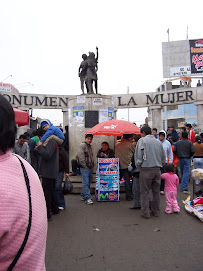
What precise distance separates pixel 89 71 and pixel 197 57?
24472mm

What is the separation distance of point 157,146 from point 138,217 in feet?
5.25

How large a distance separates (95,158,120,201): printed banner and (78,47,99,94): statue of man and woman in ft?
11.9

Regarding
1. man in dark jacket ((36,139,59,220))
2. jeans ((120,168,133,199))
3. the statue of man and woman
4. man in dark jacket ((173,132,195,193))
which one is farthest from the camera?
the statue of man and woman

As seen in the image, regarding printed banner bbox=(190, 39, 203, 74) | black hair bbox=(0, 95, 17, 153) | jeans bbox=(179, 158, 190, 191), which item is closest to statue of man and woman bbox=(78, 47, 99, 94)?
jeans bbox=(179, 158, 190, 191)

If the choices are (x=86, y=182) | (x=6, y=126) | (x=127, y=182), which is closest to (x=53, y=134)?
(x=86, y=182)

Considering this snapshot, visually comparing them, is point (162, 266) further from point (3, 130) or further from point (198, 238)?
point (3, 130)

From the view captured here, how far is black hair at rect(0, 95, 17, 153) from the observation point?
1.23 meters

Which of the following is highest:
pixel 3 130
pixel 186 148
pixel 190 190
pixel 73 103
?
pixel 73 103

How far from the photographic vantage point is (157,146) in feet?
19.0

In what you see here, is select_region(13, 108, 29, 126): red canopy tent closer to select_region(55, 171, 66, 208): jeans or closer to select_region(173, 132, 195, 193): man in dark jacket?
select_region(55, 171, 66, 208): jeans

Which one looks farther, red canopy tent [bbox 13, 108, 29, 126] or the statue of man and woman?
the statue of man and woman

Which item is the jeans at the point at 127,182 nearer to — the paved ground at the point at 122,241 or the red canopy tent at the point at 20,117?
the paved ground at the point at 122,241

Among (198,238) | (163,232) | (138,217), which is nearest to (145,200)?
(138,217)

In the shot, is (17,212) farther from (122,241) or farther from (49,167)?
(49,167)
